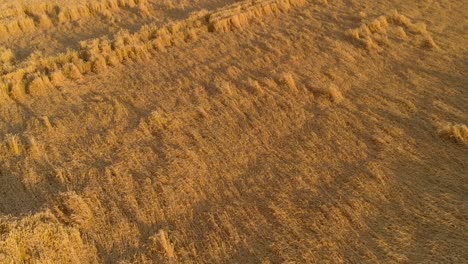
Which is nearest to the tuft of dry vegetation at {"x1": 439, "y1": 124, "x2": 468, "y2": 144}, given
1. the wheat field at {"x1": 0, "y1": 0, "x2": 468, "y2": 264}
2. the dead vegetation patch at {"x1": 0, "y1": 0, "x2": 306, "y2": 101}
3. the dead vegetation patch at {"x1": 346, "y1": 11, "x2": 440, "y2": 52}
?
the wheat field at {"x1": 0, "y1": 0, "x2": 468, "y2": 264}

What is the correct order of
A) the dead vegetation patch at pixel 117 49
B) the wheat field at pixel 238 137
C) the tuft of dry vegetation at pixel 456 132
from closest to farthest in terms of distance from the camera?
1. the wheat field at pixel 238 137
2. the tuft of dry vegetation at pixel 456 132
3. the dead vegetation patch at pixel 117 49

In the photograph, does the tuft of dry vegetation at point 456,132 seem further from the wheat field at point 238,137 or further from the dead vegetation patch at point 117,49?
the dead vegetation patch at point 117,49

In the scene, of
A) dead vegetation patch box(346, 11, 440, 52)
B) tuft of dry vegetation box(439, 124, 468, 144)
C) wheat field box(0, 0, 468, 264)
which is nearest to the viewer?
wheat field box(0, 0, 468, 264)

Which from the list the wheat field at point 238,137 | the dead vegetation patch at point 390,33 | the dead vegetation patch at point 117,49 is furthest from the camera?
the dead vegetation patch at point 390,33

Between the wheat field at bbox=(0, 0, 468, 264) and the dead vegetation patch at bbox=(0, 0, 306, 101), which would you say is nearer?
the wheat field at bbox=(0, 0, 468, 264)

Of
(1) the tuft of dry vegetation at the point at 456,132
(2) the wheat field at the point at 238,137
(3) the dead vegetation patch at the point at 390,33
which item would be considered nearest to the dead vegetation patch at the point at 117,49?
(2) the wheat field at the point at 238,137

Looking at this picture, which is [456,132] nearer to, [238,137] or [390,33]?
[238,137]

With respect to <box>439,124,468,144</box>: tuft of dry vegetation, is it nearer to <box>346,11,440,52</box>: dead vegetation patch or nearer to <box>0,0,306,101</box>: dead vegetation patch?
<box>346,11,440,52</box>: dead vegetation patch

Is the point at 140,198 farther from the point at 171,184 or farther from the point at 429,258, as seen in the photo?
the point at 429,258

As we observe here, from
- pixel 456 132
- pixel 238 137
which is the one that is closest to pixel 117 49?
pixel 238 137
